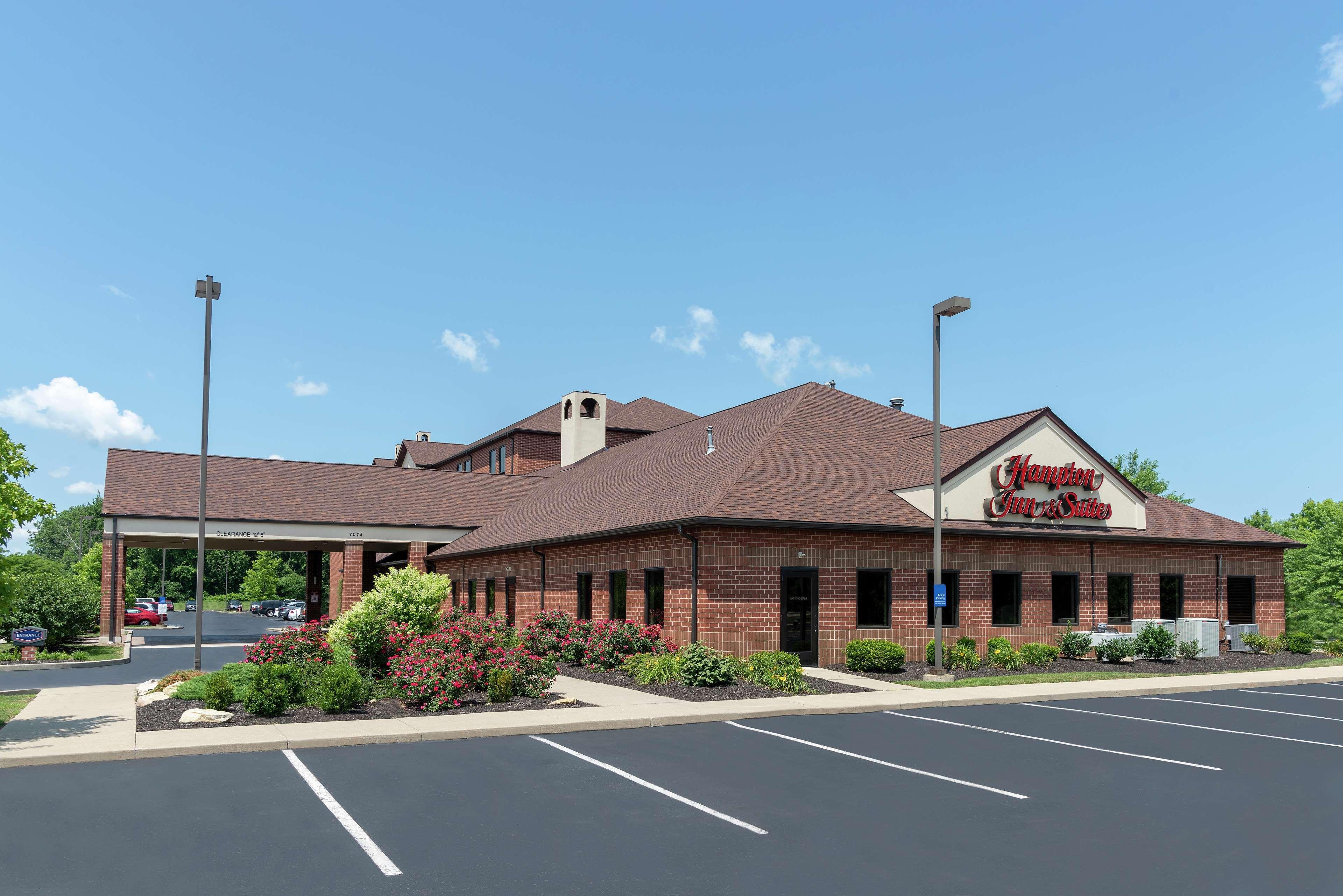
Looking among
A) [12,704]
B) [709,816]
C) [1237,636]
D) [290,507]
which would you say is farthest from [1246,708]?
[290,507]

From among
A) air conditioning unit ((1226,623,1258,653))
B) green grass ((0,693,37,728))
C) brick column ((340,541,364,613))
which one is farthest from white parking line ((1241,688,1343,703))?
brick column ((340,541,364,613))

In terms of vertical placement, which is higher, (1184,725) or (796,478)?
(796,478)

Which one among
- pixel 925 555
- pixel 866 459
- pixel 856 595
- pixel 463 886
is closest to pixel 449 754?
pixel 463 886

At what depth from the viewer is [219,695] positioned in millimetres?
16750

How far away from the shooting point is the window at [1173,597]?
1226 inches

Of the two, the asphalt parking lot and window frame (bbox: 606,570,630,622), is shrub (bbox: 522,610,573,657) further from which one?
the asphalt parking lot

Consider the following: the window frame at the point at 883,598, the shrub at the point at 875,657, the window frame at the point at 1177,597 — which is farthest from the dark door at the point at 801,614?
the window frame at the point at 1177,597

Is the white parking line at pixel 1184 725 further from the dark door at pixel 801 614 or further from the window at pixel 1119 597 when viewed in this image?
the window at pixel 1119 597

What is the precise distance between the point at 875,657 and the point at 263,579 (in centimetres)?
10321

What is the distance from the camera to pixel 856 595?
26016 millimetres

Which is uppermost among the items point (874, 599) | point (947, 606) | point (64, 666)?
point (874, 599)

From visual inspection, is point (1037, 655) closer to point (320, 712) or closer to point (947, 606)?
point (947, 606)

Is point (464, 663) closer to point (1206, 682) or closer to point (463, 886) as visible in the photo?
point (463, 886)

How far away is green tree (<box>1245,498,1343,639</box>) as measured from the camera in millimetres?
41344
